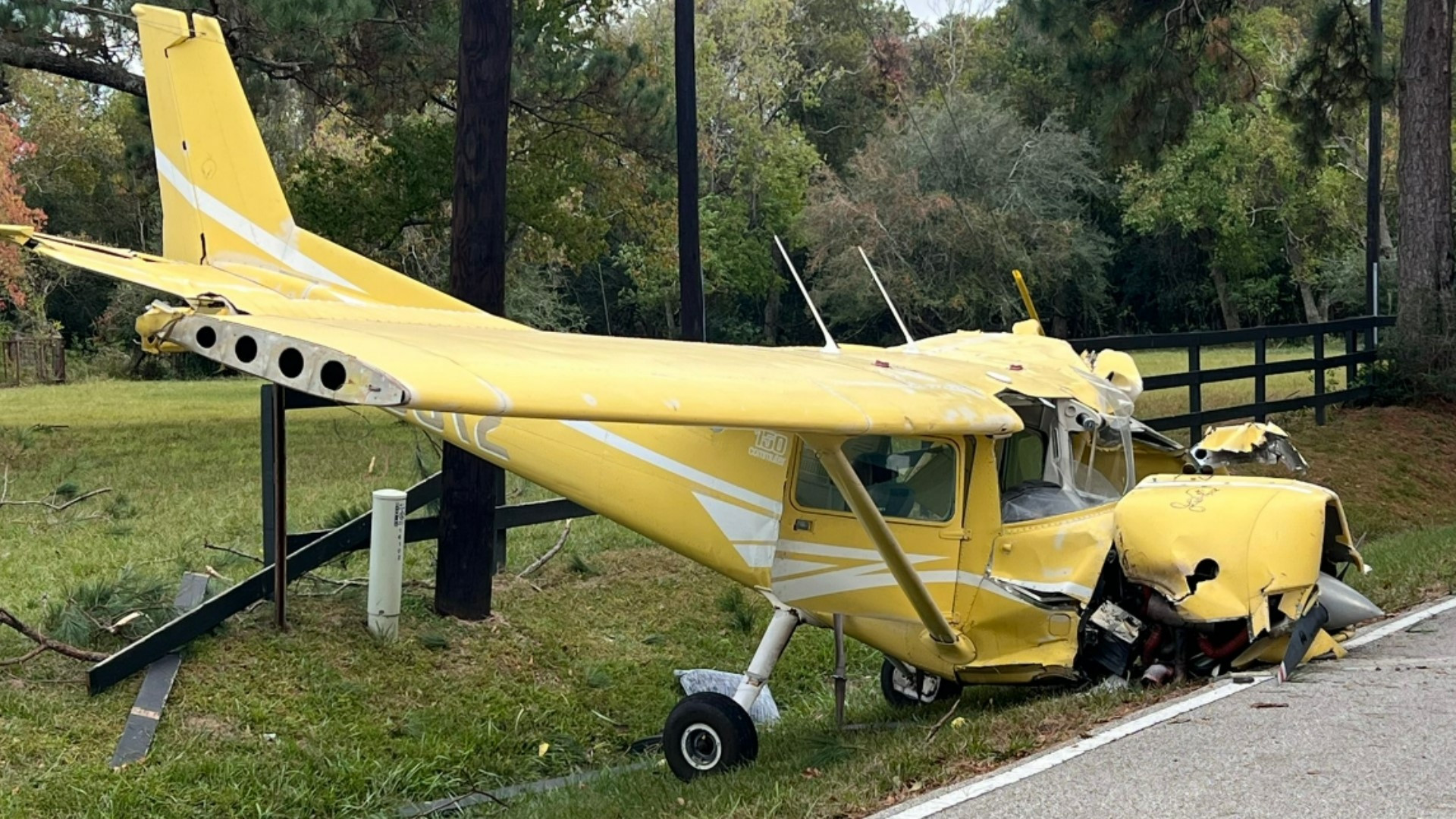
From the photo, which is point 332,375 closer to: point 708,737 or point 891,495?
point 708,737

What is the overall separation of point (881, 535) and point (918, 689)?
1942mm

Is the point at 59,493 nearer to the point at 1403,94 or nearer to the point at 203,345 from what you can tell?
the point at 203,345

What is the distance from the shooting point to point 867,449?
6.68 m

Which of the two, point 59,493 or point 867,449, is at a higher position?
point 867,449

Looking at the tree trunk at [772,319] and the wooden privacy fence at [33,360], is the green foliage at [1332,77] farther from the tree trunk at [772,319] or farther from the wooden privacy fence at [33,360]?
the wooden privacy fence at [33,360]

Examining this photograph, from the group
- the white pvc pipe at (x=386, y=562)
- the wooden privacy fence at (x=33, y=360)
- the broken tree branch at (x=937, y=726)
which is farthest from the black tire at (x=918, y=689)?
the wooden privacy fence at (x=33, y=360)

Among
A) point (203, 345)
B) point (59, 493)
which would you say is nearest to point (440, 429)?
point (203, 345)

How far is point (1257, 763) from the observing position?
498 centimetres

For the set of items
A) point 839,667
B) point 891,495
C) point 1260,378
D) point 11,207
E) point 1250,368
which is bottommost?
point 839,667

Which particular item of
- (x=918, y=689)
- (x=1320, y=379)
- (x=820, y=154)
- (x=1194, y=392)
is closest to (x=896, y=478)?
(x=918, y=689)

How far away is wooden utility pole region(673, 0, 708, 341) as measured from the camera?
42.5 ft

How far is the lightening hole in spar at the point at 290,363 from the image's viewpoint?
3813mm

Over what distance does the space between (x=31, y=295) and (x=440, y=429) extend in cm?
3598

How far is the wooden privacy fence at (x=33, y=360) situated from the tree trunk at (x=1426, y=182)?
102ft
